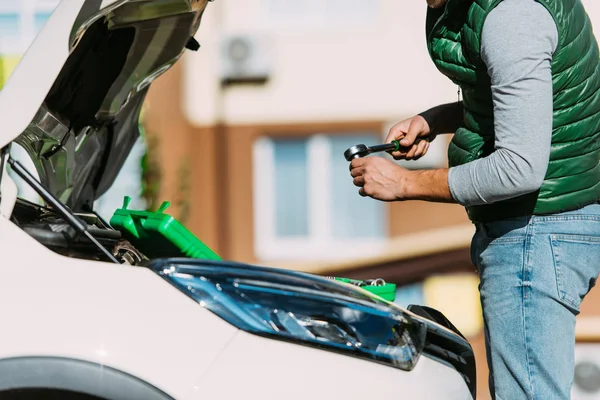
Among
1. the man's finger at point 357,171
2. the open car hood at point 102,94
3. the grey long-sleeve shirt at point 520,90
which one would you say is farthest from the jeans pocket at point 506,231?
the open car hood at point 102,94

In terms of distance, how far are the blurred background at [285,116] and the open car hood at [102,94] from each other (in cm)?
559

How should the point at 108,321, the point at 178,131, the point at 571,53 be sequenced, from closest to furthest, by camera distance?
the point at 108,321 < the point at 571,53 < the point at 178,131

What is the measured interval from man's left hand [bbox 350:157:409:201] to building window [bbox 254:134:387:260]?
23.1 feet

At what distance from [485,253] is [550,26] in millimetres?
643

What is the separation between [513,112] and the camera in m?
2.42

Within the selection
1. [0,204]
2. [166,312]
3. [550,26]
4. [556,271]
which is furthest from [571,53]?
[0,204]

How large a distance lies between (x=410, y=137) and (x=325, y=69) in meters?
6.62

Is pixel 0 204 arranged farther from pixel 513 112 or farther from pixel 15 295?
pixel 513 112

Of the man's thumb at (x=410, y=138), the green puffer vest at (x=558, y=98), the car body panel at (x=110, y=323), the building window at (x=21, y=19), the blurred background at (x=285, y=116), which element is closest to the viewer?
the car body panel at (x=110, y=323)

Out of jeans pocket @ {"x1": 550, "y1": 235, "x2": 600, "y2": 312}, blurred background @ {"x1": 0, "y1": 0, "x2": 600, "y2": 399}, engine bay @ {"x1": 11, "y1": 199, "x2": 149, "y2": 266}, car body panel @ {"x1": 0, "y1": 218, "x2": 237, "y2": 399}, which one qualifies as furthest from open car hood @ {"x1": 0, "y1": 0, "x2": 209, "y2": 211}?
blurred background @ {"x1": 0, "y1": 0, "x2": 600, "y2": 399}

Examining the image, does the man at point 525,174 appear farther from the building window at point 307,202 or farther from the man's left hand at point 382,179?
the building window at point 307,202

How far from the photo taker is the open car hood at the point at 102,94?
9.37 feet

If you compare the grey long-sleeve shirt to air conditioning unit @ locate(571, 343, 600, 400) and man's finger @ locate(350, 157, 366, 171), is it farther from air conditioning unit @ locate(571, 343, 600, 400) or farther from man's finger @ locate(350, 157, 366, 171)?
air conditioning unit @ locate(571, 343, 600, 400)

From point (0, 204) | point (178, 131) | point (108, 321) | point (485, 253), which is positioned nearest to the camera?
point (108, 321)
